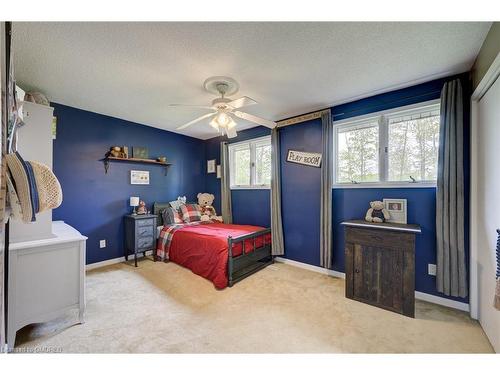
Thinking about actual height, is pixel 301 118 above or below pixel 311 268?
above

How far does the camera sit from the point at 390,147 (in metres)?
2.55

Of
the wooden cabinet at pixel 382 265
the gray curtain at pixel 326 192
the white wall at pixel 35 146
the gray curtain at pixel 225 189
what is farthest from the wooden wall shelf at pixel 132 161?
the wooden cabinet at pixel 382 265

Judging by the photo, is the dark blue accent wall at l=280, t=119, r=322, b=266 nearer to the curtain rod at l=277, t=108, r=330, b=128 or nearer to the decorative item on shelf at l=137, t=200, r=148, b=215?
the curtain rod at l=277, t=108, r=330, b=128

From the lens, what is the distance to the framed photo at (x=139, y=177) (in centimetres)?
367

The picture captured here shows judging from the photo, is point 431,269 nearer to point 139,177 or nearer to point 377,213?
point 377,213

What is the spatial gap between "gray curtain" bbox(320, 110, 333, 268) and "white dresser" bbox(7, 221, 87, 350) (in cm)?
271

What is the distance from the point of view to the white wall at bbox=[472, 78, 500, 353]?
5.00ft

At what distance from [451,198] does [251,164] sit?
9.18ft

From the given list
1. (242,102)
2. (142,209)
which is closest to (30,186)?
(242,102)

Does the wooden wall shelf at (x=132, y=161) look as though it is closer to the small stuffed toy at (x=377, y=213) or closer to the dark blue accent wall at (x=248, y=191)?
the dark blue accent wall at (x=248, y=191)

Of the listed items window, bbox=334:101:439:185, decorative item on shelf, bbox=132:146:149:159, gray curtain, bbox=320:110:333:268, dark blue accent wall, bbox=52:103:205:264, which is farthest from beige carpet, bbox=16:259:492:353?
decorative item on shelf, bbox=132:146:149:159

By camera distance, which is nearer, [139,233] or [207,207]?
[139,233]

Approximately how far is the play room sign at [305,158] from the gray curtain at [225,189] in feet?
4.32

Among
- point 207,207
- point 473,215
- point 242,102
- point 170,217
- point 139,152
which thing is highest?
point 242,102
